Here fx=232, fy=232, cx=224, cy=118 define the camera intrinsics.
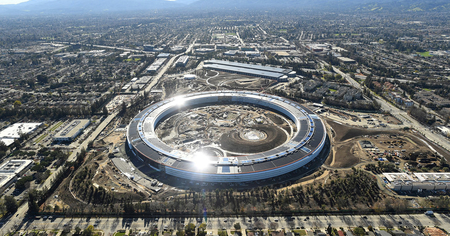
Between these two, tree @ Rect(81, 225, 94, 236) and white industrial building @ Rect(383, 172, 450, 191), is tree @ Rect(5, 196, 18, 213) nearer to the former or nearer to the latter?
tree @ Rect(81, 225, 94, 236)

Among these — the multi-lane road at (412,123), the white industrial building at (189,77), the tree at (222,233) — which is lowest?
the tree at (222,233)

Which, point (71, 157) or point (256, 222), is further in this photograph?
point (71, 157)

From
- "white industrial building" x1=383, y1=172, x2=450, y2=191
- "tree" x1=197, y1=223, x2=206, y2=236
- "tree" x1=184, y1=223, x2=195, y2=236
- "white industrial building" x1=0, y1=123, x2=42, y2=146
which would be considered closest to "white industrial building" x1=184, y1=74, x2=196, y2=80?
"white industrial building" x1=0, y1=123, x2=42, y2=146

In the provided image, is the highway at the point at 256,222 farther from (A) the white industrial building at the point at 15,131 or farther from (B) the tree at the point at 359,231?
(A) the white industrial building at the point at 15,131

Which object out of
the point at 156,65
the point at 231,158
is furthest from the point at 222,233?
the point at 156,65

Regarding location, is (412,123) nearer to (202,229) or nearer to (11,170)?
Result: (202,229)

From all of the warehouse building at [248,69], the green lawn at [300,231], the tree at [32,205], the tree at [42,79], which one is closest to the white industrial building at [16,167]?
the tree at [32,205]
